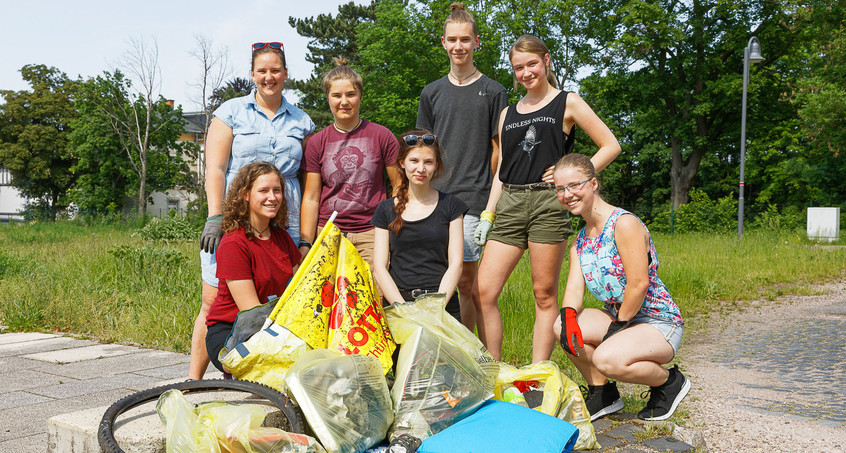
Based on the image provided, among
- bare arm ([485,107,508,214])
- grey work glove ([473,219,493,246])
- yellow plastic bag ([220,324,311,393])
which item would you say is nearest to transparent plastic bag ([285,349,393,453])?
yellow plastic bag ([220,324,311,393])

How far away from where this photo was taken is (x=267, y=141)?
153 inches

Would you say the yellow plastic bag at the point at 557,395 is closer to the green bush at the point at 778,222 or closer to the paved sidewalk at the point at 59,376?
the paved sidewalk at the point at 59,376

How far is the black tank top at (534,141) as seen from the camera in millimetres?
4062

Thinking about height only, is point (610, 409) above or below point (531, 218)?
below

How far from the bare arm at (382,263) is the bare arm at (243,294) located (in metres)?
0.71

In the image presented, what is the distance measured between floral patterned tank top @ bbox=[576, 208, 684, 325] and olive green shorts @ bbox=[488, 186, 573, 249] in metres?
0.21

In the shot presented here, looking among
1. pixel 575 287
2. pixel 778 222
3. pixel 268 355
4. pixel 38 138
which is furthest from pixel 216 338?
pixel 38 138

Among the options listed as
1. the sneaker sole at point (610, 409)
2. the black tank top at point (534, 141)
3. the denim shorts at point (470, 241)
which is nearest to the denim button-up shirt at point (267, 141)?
the denim shorts at point (470, 241)

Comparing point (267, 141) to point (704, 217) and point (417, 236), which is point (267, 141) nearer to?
point (417, 236)

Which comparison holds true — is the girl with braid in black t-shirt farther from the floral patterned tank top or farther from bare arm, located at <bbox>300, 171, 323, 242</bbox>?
the floral patterned tank top

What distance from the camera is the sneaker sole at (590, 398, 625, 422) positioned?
3.87 m

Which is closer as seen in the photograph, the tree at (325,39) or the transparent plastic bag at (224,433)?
the transparent plastic bag at (224,433)

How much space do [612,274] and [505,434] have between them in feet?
3.98

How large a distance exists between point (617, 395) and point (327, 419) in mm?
1937
